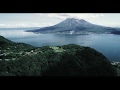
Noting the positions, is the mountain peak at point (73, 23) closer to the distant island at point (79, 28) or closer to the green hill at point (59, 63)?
the distant island at point (79, 28)

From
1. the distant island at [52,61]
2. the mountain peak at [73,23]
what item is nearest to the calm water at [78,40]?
the distant island at [52,61]

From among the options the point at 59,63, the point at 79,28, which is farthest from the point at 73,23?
the point at 59,63

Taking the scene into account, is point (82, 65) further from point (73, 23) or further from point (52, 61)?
point (73, 23)

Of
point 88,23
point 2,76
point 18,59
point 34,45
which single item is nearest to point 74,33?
point 88,23

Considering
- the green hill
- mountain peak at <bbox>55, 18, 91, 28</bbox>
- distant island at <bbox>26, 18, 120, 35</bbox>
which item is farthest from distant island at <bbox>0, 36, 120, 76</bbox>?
mountain peak at <bbox>55, 18, 91, 28</bbox>

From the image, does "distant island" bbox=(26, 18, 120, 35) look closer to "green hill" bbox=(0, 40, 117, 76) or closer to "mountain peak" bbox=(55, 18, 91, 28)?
"mountain peak" bbox=(55, 18, 91, 28)
